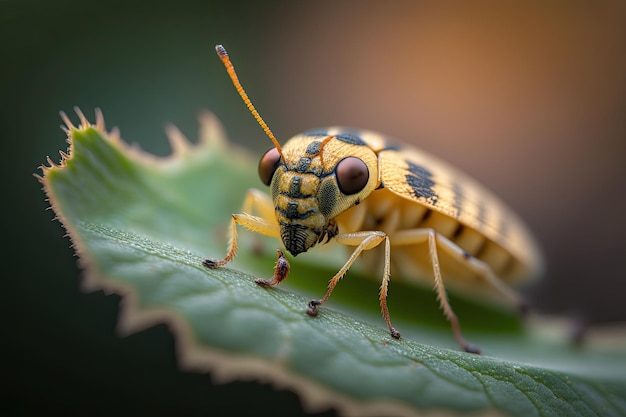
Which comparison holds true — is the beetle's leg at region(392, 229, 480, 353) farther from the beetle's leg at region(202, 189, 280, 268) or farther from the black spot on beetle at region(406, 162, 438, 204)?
the beetle's leg at region(202, 189, 280, 268)

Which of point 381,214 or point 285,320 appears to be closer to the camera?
point 285,320

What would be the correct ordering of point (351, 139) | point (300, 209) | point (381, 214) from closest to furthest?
1. point (300, 209)
2. point (351, 139)
3. point (381, 214)

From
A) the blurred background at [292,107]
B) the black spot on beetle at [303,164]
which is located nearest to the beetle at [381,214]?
the black spot on beetle at [303,164]

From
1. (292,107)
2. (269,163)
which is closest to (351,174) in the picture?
(269,163)

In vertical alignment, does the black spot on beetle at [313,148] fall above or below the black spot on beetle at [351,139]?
below

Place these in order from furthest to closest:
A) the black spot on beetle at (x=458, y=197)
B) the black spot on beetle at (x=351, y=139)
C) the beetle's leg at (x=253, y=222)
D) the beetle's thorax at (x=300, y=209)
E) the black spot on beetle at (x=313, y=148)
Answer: the black spot on beetle at (x=458, y=197), the black spot on beetle at (x=351, y=139), the black spot on beetle at (x=313, y=148), the beetle's thorax at (x=300, y=209), the beetle's leg at (x=253, y=222)

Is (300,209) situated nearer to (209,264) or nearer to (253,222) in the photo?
(253,222)

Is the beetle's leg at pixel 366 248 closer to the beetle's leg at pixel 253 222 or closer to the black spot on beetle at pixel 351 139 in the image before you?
the beetle's leg at pixel 253 222

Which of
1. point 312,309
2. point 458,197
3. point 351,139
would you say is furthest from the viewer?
point 458,197
